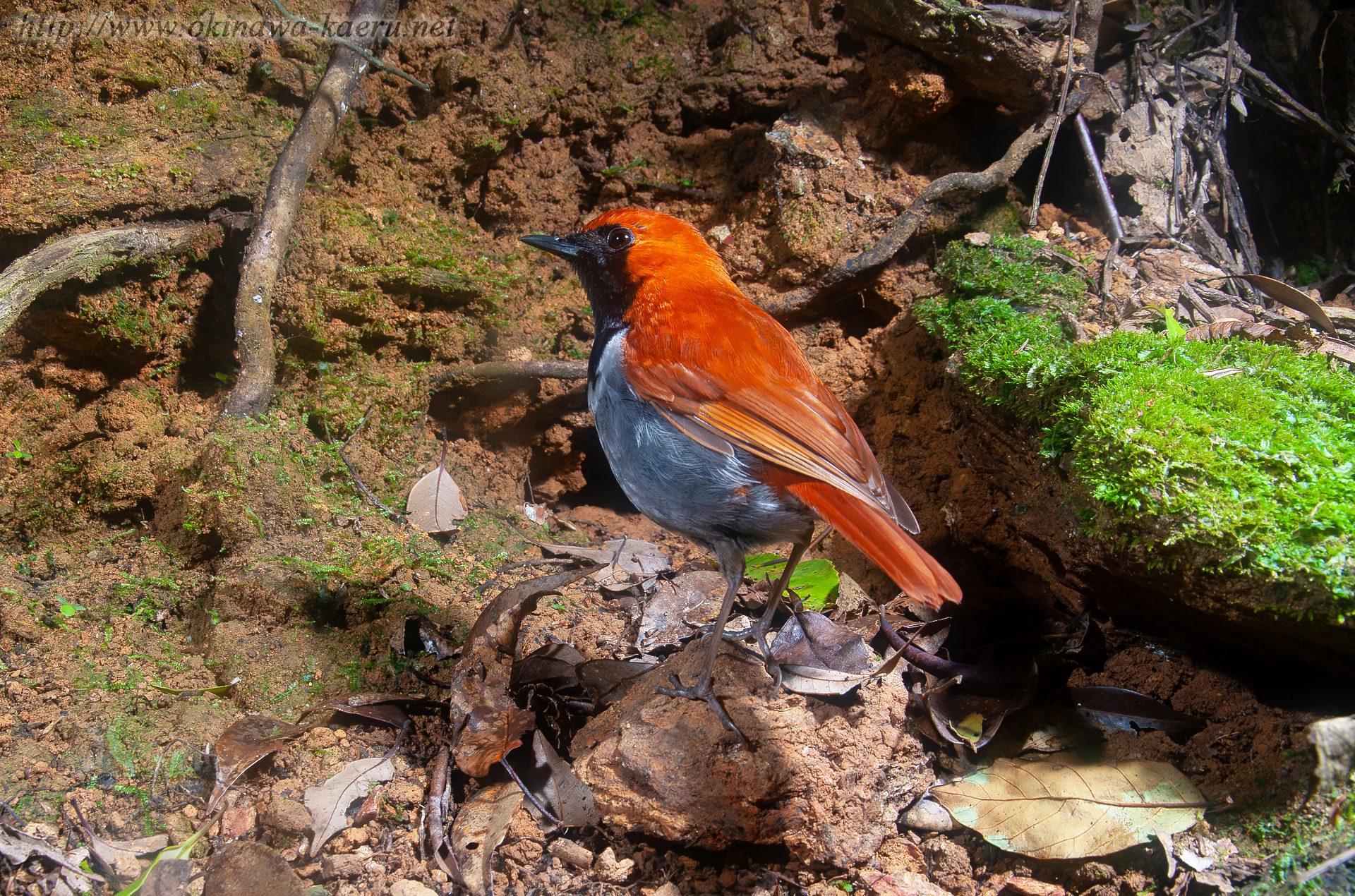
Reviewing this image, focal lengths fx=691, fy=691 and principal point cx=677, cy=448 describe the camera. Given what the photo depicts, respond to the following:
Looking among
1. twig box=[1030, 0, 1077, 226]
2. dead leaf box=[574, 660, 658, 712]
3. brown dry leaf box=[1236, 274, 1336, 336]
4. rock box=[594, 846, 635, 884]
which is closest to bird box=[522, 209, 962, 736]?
dead leaf box=[574, 660, 658, 712]

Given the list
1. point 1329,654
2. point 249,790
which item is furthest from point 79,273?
point 1329,654

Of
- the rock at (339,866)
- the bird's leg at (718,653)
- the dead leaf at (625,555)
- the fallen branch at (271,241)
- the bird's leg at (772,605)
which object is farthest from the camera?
the dead leaf at (625,555)

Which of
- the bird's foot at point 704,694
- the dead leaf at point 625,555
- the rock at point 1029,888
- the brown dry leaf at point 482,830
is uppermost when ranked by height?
the bird's foot at point 704,694

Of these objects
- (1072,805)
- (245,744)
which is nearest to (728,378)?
→ (1072,805)

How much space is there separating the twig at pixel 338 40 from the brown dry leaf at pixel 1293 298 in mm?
4407

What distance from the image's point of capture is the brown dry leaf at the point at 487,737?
2234 mm

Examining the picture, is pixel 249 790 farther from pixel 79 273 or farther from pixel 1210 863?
pixel 1210 863

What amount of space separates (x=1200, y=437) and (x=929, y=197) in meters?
2.14

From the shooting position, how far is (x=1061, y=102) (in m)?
3.81

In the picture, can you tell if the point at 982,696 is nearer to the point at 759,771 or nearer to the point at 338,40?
the point at 759,771

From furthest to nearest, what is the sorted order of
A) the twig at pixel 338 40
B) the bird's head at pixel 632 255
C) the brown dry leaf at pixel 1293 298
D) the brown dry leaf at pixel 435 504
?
the twig at pixel 338 40
the brown dry leaf at pixel 435 504
the brown dry leaf at pixel 1293 298
the bird's head at pixel 632 255

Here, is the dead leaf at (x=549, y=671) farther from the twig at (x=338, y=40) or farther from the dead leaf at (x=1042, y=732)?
the twig at (x=338, y=40)

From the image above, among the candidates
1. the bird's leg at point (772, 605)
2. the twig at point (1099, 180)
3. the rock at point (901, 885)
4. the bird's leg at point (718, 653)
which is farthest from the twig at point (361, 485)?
the twig at point (1099, 180)

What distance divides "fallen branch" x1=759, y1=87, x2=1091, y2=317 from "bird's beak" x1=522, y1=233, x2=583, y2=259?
150cm
